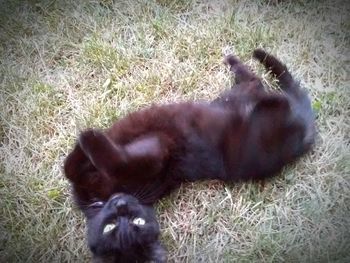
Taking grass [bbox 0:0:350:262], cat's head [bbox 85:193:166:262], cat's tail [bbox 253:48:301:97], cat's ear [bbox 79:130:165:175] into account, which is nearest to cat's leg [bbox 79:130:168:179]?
cat's ear [bbox 79:130:165:175]

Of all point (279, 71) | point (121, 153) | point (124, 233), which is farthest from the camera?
point (279, 71)

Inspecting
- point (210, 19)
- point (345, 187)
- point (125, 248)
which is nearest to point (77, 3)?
point (210, 19)

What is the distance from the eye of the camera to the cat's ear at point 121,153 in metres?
1.83

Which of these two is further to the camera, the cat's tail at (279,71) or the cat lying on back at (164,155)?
the cat's tail at (279,71)

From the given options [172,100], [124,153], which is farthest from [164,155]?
[172,100]

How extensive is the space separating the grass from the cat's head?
21 centimetres

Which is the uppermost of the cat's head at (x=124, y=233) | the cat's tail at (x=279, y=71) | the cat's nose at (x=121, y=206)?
the cat's tail at (x=279, y=71)

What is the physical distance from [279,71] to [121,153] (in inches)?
33.3

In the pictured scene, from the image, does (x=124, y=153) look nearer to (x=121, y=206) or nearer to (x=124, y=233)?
(x=121, y=206)

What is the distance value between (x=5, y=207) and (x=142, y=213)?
2.22ft

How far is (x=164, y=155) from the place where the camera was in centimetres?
189

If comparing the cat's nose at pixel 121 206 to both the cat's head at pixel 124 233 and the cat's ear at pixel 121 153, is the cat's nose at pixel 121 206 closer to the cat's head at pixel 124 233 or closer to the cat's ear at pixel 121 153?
the cat's head at pixel 124 233

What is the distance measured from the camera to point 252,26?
90.7 inches

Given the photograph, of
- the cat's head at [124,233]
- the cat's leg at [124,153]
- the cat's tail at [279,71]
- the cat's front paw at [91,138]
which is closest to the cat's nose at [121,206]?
the cat's head at [124,233]
